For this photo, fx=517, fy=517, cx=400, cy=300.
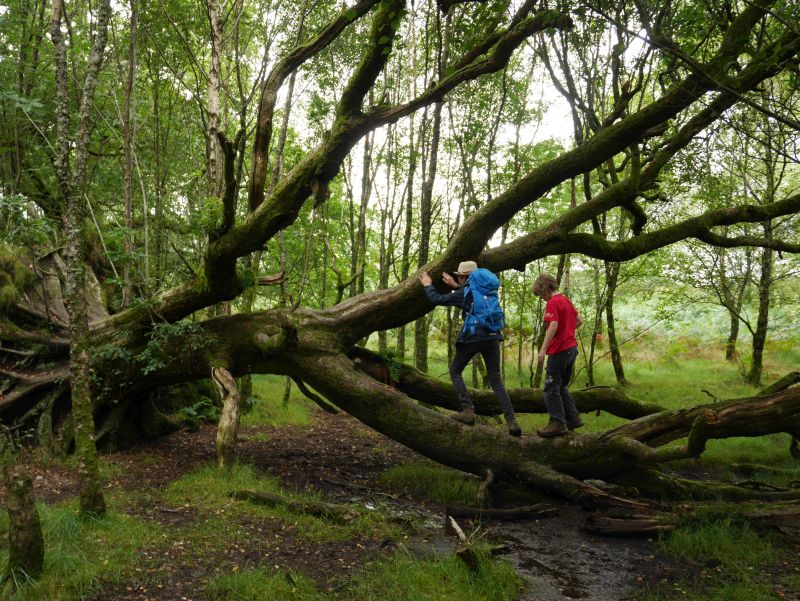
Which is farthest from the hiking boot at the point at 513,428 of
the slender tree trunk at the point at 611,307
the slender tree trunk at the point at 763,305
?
the slender tree trunk at the point at 763,305

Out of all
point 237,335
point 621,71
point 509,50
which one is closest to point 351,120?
point 509,50

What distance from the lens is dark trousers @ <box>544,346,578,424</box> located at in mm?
7090

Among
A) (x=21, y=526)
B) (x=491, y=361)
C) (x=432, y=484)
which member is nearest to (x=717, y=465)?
(x=491, y=361)

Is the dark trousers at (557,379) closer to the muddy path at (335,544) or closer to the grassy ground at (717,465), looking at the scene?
the muddy path at (335,544)

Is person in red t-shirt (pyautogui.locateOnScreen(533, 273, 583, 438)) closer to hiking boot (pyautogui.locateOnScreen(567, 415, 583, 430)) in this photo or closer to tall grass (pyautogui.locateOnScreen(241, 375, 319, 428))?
hiking boot (pyautogui.locateOnScreen(567, 415, 583, 430))

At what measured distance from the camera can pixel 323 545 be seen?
5363mm

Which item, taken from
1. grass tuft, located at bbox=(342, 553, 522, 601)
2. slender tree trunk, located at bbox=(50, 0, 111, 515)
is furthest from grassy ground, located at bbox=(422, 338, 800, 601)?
slender tree trunk, located at bbox=(50, 0, 111, 515)

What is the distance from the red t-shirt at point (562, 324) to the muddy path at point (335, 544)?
7.39 feet

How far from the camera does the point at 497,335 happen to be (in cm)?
721

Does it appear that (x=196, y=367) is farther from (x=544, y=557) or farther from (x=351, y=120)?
(x=544, y=557)

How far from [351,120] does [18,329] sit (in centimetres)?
660

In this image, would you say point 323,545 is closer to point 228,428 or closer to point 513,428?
point 228,428

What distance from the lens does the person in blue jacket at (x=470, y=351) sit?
7215mm

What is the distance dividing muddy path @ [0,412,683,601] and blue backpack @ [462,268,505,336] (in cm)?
258
